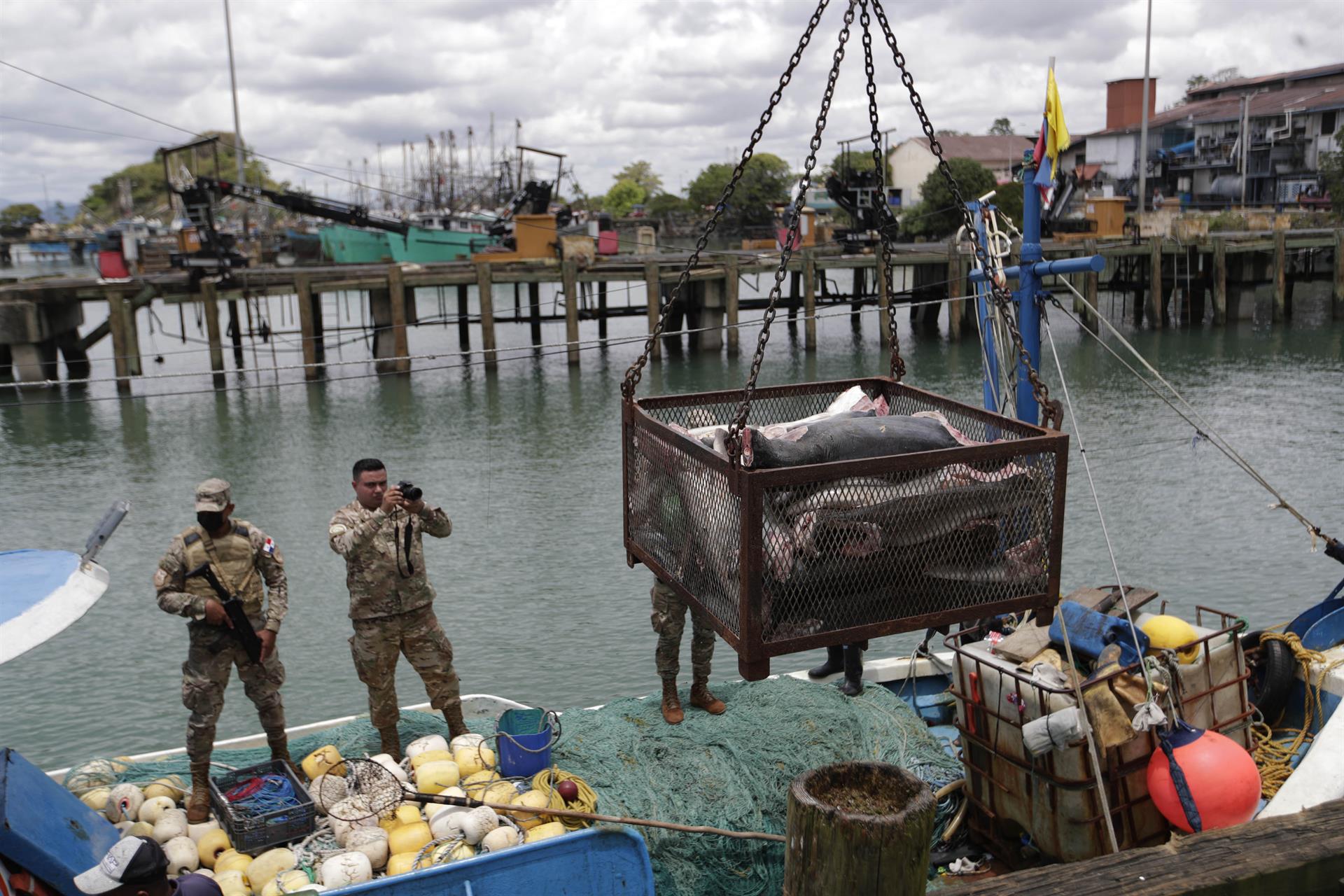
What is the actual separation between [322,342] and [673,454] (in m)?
26.5

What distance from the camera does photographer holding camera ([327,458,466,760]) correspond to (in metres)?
6.14

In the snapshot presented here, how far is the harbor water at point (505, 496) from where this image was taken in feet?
35.3

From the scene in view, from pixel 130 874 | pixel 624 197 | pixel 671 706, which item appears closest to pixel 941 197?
pixel 624 197

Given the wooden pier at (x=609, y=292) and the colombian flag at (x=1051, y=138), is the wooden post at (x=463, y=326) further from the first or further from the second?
the colombian flag at (x=1051, y=138)

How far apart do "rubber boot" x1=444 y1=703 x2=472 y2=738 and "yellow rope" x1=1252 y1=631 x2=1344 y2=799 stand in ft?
15.2

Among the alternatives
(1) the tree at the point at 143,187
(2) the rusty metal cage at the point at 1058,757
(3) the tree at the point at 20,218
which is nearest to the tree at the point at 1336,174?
(2) the rusty metal cage at the point at 1058,757

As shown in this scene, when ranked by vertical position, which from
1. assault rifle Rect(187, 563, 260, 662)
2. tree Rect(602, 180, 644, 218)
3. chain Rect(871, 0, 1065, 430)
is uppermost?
tree Rect(602, 180, 644, 218)

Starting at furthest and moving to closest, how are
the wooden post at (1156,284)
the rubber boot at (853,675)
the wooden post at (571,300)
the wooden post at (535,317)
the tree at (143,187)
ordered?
the tree at (143,187) → the wooden post at (1156,284) → the wooden post at (535,317) → the wooden post at (571,300) → the rubber boot at (853,675)

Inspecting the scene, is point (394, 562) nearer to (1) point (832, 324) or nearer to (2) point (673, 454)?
(2) point (673, 454)

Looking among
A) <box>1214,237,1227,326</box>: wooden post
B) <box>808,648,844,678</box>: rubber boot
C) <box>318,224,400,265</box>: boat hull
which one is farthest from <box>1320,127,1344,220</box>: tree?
<box>808,648,844,678</box>: rubber boot

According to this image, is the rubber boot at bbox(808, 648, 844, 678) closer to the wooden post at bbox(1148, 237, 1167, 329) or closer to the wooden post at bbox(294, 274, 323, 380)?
the wooden post at bbox(294, 274, 323, 380)

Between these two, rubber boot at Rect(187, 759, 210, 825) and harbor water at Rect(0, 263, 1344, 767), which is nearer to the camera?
rubber boot at Rect(187, 759, 210, 825)

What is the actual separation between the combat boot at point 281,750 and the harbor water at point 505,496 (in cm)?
361

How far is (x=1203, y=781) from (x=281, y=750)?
4.89m
